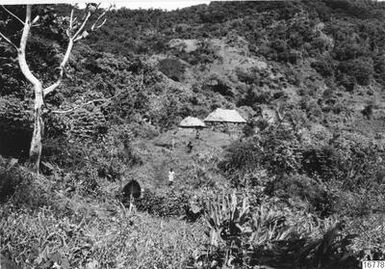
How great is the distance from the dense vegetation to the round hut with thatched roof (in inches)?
60.4

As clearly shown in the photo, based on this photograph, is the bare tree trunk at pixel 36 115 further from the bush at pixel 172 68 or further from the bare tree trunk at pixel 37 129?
the bush at pixel 172 68

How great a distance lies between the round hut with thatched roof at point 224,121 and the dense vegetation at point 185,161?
1535 mm

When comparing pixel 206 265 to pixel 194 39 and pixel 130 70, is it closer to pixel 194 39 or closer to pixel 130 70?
pixel 130 70

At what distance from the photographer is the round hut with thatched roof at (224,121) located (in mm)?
26094

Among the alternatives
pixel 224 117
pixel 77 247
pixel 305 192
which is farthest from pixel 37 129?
pixel 224 117

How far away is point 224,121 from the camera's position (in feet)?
87.9

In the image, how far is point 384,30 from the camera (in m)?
58.1

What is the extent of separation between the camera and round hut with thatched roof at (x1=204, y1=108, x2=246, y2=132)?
26.1 metres

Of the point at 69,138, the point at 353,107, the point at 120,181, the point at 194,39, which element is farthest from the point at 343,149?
the point at 194,39

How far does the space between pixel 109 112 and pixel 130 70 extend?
23.7 feet

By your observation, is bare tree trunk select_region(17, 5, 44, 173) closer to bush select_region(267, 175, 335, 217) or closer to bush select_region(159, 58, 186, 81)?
bush select_region(267, 175, 335, 217)

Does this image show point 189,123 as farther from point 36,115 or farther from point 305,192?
point 36,115

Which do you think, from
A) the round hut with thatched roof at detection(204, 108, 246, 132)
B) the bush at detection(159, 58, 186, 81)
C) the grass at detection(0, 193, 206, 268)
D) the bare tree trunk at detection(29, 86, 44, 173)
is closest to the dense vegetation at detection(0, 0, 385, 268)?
the grass at detection(0, 193, 206, 268)

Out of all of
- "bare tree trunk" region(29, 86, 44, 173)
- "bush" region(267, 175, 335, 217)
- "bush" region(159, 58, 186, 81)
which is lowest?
"bush" region(159, 58, 186, 81)
